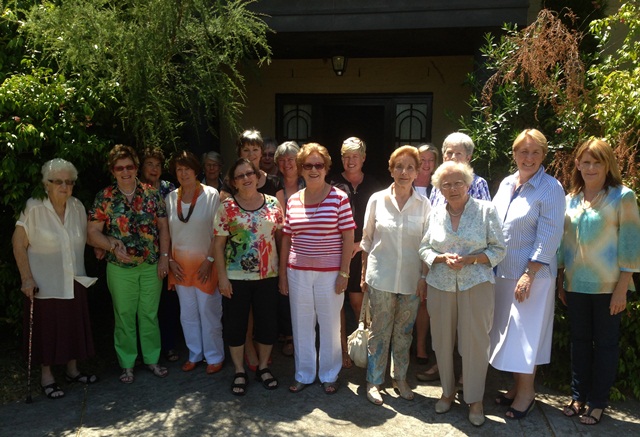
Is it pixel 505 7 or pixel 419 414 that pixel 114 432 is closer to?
pixel 419 414

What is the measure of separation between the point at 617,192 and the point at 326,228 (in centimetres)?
197

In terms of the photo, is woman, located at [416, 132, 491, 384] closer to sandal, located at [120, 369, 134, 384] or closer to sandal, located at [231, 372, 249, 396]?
sandal, located at [231, 372, 249, 396]

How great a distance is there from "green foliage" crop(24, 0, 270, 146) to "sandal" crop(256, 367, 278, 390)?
6.89ft

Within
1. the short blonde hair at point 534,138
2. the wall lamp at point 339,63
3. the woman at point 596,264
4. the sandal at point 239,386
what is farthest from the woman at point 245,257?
the wall lamp at point 339,63

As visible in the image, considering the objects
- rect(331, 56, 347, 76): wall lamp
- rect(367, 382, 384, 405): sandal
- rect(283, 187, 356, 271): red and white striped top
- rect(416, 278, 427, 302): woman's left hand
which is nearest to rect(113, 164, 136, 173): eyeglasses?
rect(283, 187, 356, 271): red and white striped top

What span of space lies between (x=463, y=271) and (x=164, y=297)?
2.61m

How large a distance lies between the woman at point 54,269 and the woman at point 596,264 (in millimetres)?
3568

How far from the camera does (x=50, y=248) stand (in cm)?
412

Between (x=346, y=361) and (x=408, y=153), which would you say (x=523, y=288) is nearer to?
(x=408, y=153)

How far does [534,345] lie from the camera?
377cm

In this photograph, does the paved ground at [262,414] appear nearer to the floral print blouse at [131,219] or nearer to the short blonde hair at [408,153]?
the floral print blouse at [131,219]

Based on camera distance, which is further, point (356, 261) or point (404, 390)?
point (356, 261)

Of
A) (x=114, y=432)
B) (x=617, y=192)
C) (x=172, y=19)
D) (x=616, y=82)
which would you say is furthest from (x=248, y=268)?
(x=616, y=82)

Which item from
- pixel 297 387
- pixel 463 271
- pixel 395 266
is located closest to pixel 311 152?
pixel 395 266
